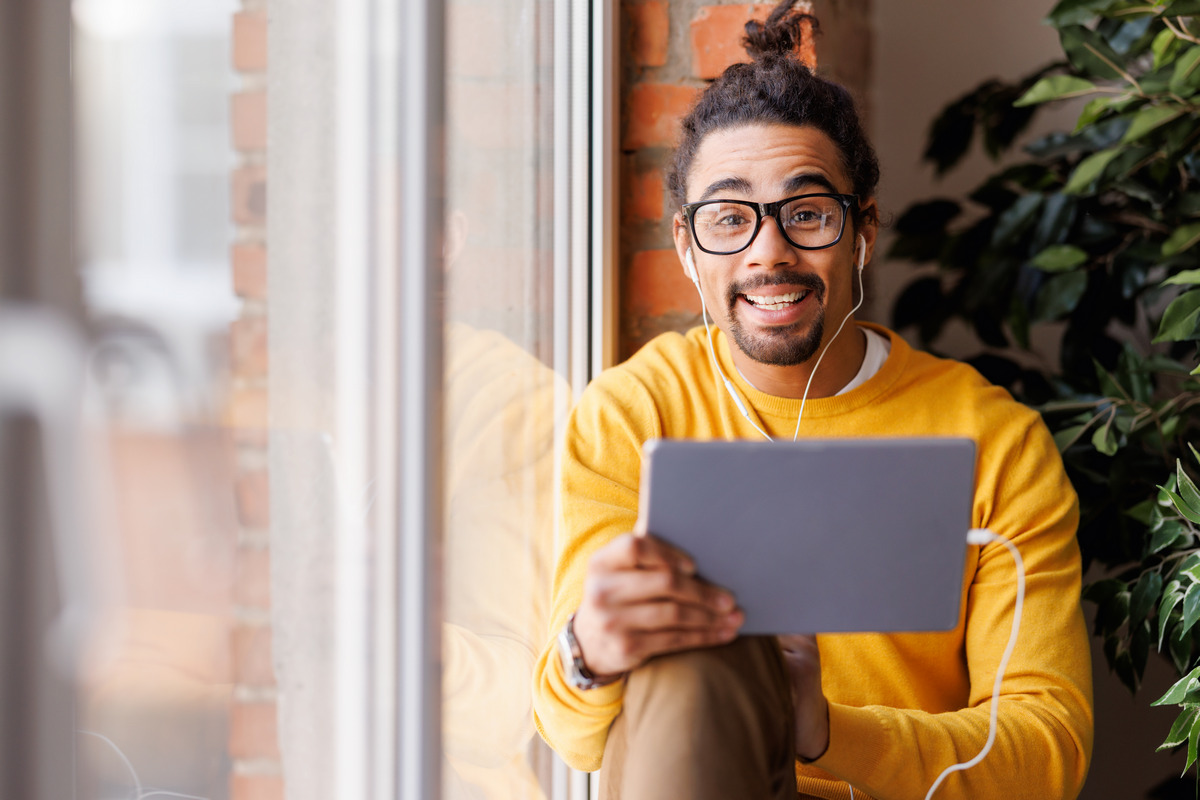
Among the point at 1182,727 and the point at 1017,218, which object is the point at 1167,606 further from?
the point at 1017,218

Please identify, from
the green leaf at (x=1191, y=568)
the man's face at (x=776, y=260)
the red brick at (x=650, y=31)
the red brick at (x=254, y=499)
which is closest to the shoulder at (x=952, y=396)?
the man's face at (x=776, y=260)

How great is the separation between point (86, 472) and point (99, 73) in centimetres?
17

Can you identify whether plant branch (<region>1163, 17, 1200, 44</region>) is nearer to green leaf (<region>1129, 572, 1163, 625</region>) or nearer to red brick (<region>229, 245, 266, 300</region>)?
green leaf (<region>1129, 572, 1163, 625</region>)

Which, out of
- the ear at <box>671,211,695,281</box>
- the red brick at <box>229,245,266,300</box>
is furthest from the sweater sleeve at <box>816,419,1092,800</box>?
the red brick at <box>229,245,266,300</box>

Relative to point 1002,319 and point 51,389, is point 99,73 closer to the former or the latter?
point 51,389

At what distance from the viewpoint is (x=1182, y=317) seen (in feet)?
3.35

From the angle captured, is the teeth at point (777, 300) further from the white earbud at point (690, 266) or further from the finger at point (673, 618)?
the finger at point (673, 618)

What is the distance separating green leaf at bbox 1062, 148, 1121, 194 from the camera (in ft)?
4.25

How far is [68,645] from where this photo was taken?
364mm

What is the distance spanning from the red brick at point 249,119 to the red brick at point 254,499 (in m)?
0.19

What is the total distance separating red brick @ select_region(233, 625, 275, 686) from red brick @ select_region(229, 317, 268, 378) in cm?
15

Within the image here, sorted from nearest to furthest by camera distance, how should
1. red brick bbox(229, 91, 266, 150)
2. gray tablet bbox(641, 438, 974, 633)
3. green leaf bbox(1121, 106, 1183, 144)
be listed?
1. red brick bbox(229, 91, 266, 150)
2. gray tablet bbox(641, 438, 974, 633)
3. green leaf bbox(1121, 106, 1183, 144)

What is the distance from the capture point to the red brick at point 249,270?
0.49 meters

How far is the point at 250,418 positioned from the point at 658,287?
3.06 ft
